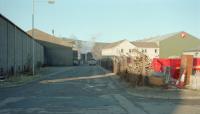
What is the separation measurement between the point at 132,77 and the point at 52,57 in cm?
7118

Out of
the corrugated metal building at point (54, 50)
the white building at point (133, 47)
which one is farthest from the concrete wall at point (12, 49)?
the white building at point (133, 47)

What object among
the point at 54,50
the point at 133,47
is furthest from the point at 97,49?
the point at 54,50

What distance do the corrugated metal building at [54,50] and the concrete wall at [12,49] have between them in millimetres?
39992

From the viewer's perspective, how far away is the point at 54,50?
97.9m

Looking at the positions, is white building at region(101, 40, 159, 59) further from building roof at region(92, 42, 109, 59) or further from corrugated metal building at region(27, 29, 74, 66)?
corrugated metal building at region(27, 29, 74, 66)

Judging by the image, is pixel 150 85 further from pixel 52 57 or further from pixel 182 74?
pixel 52 57

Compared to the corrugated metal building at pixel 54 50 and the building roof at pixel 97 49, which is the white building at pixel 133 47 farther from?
the corrugated metal building at pixel 54 50

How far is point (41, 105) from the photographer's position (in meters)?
15.5

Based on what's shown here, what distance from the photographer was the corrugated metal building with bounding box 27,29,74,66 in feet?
316

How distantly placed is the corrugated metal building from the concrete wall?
39992 millimetres

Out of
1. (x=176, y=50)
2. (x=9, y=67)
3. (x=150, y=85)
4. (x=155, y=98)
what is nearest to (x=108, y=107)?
(x=155, y=98)

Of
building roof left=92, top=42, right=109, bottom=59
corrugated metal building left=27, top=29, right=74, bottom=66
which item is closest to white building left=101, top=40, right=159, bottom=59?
building roof left=92, top=42, right=109, bottom=59

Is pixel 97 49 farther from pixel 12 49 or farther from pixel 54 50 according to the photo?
pixel 12 49

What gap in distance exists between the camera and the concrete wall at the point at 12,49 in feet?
125
